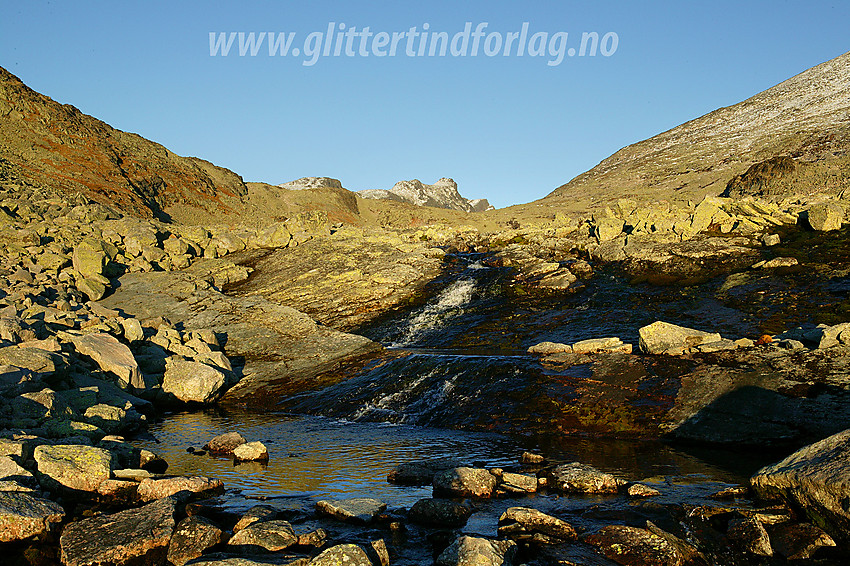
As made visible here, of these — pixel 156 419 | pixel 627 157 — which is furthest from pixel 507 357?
pixel 627 157

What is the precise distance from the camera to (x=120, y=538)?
36.1ft

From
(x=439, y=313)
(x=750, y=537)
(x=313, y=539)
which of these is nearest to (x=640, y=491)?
(x=750, y=537)

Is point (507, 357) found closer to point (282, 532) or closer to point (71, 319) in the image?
point (282, 532)

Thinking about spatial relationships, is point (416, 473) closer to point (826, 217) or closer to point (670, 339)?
point (670, 339)

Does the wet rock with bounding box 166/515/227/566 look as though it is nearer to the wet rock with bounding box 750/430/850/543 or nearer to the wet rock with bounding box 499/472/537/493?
the wet rock with bounding box 499/472/537/493

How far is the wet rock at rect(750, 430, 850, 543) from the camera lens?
1027cm

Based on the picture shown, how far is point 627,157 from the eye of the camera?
7333 inches

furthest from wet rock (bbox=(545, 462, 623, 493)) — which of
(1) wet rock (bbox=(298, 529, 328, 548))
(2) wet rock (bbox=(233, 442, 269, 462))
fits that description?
(2) wet rock (bbox=(233, 442, 269, 462))

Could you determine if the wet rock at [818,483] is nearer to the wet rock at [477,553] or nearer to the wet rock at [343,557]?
the wet rock at [477,553]

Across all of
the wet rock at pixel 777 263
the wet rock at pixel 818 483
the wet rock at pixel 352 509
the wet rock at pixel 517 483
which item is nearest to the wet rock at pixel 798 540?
the wet rock at pixel 818 483

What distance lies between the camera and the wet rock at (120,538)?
1059 centimetres

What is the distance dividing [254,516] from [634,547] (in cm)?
774

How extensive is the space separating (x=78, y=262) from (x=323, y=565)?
44.9 m

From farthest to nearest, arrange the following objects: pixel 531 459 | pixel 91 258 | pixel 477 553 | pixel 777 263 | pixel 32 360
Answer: pixel 91 258 → pixel 777 263 → pixel 32 360 → pixel 531 459 → pixel 477 553
